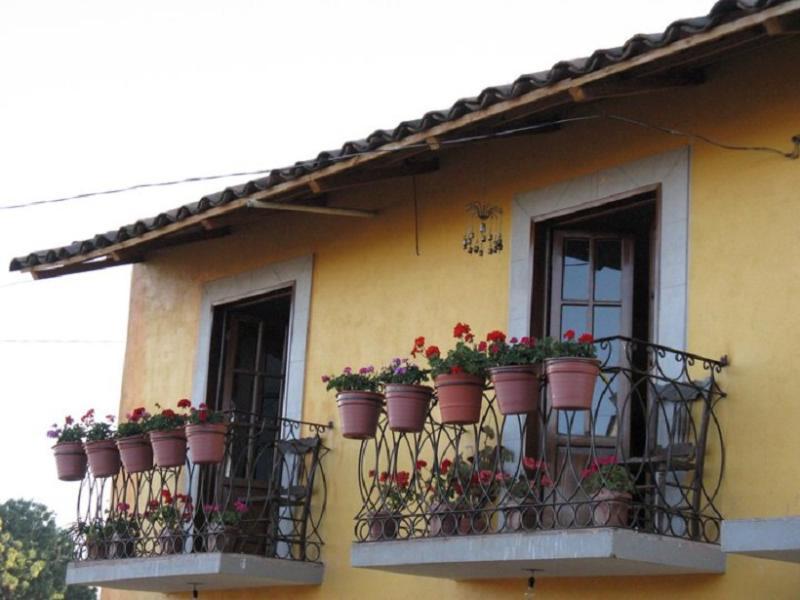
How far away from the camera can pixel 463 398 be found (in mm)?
8516

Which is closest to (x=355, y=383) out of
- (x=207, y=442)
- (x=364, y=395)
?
(x=364, y=395)

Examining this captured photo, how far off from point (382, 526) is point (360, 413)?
Result: 70 centimetres

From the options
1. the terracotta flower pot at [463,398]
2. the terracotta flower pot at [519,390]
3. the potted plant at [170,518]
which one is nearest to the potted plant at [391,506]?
the terracotta flower pot at [463,398]

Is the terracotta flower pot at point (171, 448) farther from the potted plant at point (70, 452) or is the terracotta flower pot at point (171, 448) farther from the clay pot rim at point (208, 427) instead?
the potted plant at point (70, 452)

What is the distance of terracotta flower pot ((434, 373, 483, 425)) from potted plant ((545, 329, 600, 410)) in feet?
2.37

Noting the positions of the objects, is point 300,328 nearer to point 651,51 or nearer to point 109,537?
point 109,537

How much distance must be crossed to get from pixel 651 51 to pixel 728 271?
1379 millimetres

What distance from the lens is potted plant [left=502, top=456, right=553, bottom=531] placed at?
26.9ft

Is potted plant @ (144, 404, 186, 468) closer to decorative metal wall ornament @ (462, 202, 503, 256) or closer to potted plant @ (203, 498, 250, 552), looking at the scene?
potted plant @ (203, 498, 250, 552)

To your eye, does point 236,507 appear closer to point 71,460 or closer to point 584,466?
point 71,460

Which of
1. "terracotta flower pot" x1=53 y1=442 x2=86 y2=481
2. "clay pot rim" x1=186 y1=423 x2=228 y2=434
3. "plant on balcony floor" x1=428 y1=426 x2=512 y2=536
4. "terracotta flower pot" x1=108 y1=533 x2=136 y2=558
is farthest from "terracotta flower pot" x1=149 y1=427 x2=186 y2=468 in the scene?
"plant on balcony floor" x1=428 y1=426 x2=512 y2=536

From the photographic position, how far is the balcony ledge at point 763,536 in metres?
6.62

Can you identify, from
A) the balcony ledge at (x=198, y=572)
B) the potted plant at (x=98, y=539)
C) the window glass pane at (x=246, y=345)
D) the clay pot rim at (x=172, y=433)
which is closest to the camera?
the balcony ledge at (x=198, y=572)

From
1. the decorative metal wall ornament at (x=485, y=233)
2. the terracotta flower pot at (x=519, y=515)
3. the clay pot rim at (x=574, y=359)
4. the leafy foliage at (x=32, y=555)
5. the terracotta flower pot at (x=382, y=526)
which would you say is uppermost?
the decorative metal wall ornament at (x=485, y=233)
